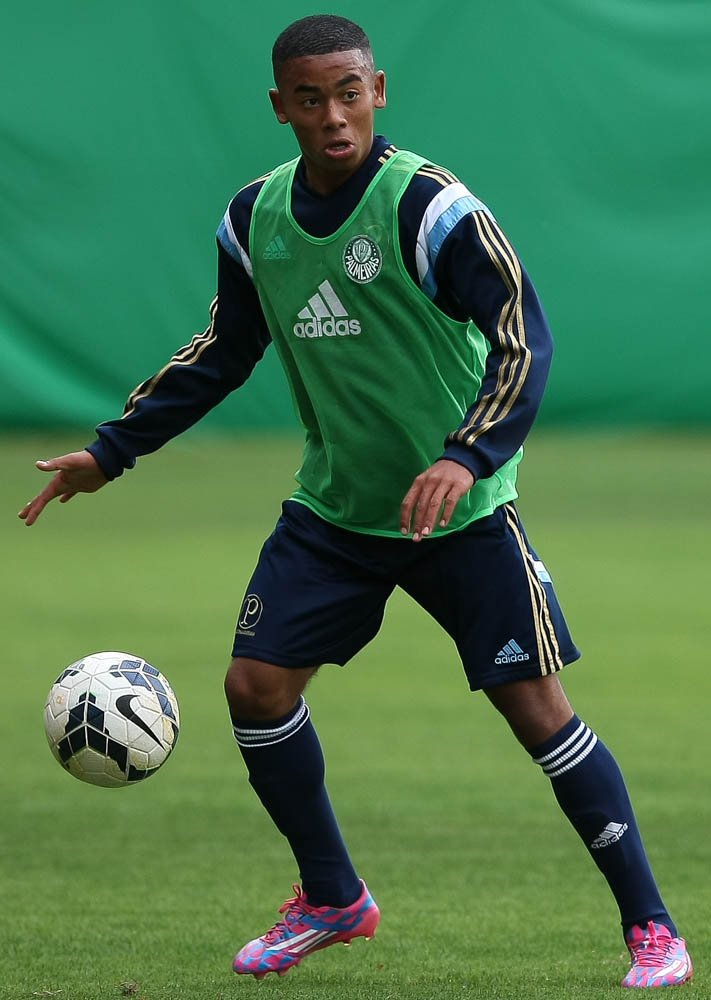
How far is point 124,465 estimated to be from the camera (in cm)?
485

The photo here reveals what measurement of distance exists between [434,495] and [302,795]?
107 centimetres

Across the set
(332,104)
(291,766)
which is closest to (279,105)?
(332,104)

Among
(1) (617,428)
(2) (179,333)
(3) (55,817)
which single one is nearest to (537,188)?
(1) (617,428)

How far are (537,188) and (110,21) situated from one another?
1.56 metres

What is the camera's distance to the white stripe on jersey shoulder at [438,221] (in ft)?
13.7

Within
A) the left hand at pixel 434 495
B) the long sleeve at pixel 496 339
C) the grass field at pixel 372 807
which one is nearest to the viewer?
the left hand at pixel 434 495

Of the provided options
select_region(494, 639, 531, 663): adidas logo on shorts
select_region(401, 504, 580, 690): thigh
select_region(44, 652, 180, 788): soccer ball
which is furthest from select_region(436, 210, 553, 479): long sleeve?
select_region(44, 652, 180, 788): soccer ball

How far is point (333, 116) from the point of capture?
428cm

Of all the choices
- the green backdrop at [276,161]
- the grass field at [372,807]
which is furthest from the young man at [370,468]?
the green backdrop at [276,161]

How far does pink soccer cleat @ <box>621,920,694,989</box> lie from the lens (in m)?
4.34

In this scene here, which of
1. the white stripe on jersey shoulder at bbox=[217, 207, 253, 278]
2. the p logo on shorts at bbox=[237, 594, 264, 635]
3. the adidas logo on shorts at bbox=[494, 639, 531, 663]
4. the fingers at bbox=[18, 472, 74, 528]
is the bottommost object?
the p logo on shorts at bbox=[237, 594, 264, 635]

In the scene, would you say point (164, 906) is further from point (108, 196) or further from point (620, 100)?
point (620, 100)

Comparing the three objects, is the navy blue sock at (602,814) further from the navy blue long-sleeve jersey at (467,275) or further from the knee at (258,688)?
the navy blue long-sleeve jersey at (467,275)

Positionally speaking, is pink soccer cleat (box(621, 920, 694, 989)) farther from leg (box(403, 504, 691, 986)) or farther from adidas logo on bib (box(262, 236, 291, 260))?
adidas logo on bib (box(262, 236, 291, 260))
